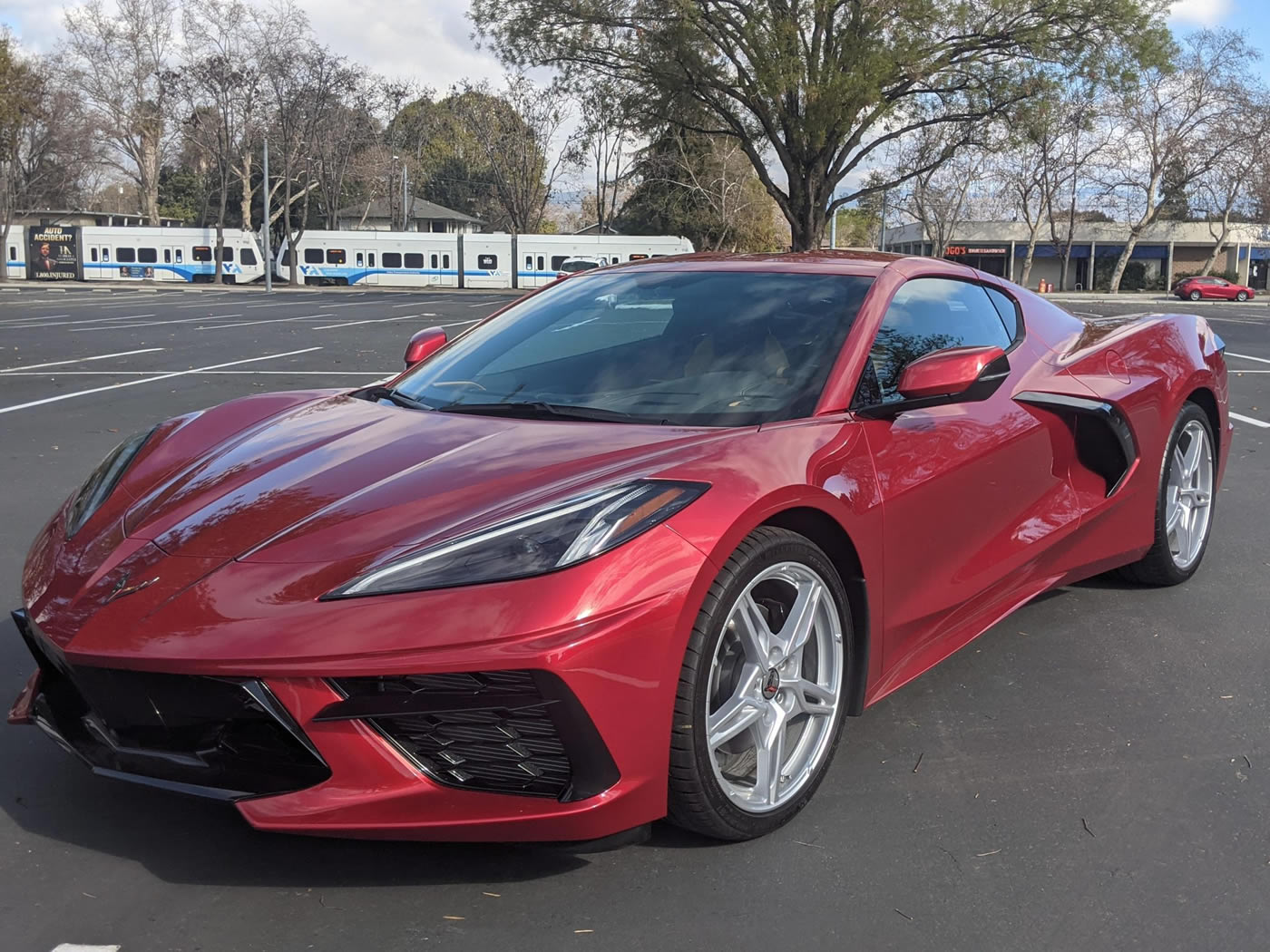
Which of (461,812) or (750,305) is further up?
(750,305)

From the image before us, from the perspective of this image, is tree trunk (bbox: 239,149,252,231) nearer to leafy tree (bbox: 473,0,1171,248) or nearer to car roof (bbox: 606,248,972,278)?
leafy tree (bbox: 473,0,1171,248)

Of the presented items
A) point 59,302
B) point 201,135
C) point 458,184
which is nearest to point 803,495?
point 59,302

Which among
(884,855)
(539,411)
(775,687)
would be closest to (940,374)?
(775,687)

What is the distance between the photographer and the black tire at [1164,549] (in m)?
4.46

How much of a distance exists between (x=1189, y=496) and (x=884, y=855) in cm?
284

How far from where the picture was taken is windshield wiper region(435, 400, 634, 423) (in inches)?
123

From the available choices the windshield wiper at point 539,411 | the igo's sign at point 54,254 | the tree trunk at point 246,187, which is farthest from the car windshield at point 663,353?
the igo's sign at point 54,254

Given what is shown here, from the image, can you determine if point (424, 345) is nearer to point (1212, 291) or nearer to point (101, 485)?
point (101, 485)

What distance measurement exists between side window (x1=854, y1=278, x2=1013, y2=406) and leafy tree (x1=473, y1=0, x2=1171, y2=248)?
2681 cm

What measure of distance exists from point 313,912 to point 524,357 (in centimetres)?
182

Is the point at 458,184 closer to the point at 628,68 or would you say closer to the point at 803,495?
the point at 628,68

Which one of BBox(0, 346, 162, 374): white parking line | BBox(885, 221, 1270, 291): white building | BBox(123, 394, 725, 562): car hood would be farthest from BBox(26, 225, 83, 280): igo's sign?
BBox(123, 394, 725, 562): car hood

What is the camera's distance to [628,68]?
3184 cm

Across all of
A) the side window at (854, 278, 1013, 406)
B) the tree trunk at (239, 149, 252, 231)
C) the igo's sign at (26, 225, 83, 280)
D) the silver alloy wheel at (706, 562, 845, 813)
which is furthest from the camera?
the tree trunk at (239, 149, 252, 231)
